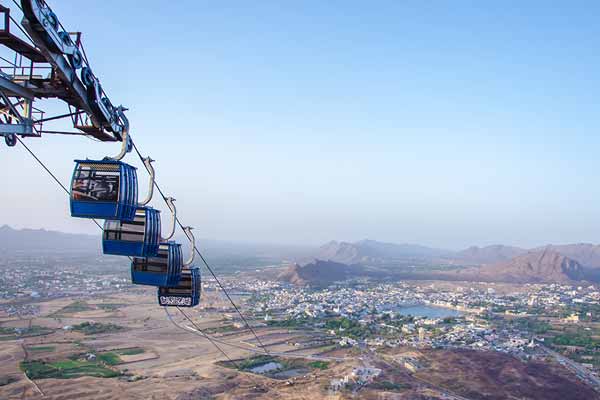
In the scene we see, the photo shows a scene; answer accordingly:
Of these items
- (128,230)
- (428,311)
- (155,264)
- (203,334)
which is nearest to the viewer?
(128,230)

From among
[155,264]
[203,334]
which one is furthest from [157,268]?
[203,334]

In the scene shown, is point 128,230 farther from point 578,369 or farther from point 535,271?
point 535,271

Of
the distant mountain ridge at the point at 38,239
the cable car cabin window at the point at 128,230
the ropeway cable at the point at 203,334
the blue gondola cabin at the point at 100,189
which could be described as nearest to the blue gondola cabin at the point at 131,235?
the cable car cabin window at the point at 128,230

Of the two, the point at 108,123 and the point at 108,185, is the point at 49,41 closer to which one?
the point at 108,123

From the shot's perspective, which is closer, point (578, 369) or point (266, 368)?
point (266, 368)

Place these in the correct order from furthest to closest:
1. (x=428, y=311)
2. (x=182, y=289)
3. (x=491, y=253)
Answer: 1. (x=491, y=253)
2. (x=428, y=311)
3. (x=182, y=289)

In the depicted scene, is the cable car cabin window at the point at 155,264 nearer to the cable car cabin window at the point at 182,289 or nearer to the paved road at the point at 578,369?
the cable car cabin window at the point at 182,289

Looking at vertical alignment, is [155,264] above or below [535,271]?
above
